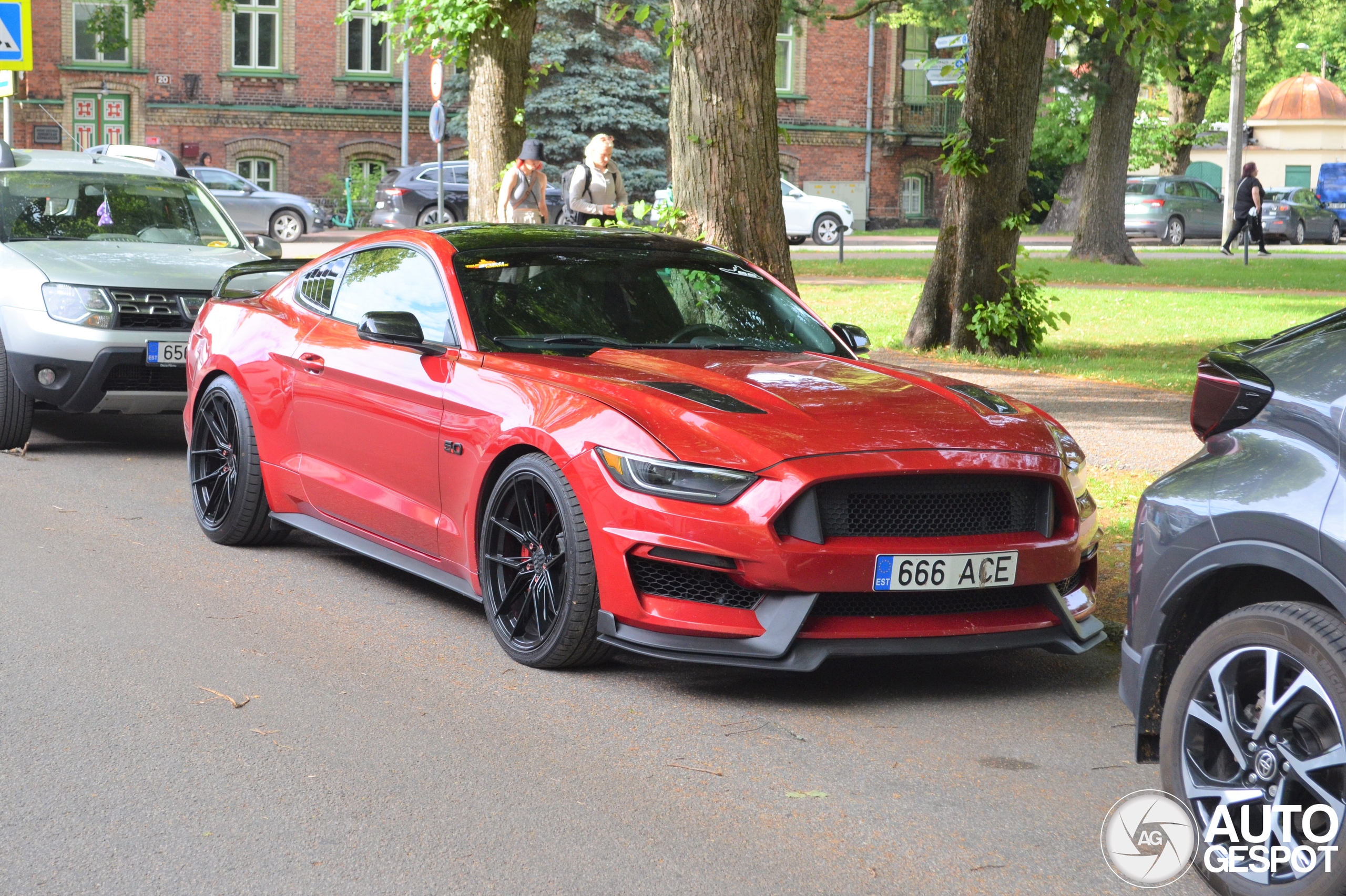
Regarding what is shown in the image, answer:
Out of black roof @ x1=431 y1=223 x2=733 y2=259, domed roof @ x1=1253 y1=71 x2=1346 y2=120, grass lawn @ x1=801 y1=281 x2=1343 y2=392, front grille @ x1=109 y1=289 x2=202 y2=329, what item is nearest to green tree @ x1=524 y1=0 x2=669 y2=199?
grass lawn @ x1=801 y1=281 x2=1343 y2=392

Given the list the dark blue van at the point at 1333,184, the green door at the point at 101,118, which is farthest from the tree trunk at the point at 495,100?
the dark blue van at the point at 1333,184

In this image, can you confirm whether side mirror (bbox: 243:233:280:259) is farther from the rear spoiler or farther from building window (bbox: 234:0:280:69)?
building window (bbox: 234:0:280:69)

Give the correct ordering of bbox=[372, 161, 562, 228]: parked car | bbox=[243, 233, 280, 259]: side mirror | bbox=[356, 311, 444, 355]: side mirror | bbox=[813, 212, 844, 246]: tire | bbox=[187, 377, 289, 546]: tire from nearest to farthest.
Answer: bbox=[356, 311, 444, 355]: side mirror, bbox=[187, 377, 289, 546]: tire, bbox=[243, 233, 280, 259]: side mirror, bbox=[372, 161, 562, 228]: parked car, bbox=[813, 212, 844, 246]: tire

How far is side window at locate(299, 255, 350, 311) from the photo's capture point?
711 centimetres

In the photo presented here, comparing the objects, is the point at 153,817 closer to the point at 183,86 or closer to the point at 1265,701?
the point at 1265,701

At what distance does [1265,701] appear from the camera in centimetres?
356

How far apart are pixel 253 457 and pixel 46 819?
3.32m

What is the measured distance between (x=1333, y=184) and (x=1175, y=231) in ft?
53.7

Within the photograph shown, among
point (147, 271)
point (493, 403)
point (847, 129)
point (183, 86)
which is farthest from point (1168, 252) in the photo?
point (493, 403)

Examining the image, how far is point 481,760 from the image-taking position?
4.54m

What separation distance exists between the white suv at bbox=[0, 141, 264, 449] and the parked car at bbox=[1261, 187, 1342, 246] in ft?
128

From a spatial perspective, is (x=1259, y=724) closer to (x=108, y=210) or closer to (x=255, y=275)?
(x=255, y=275)

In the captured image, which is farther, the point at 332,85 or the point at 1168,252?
the point at 332,85

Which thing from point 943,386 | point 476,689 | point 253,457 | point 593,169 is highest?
point 593,169
